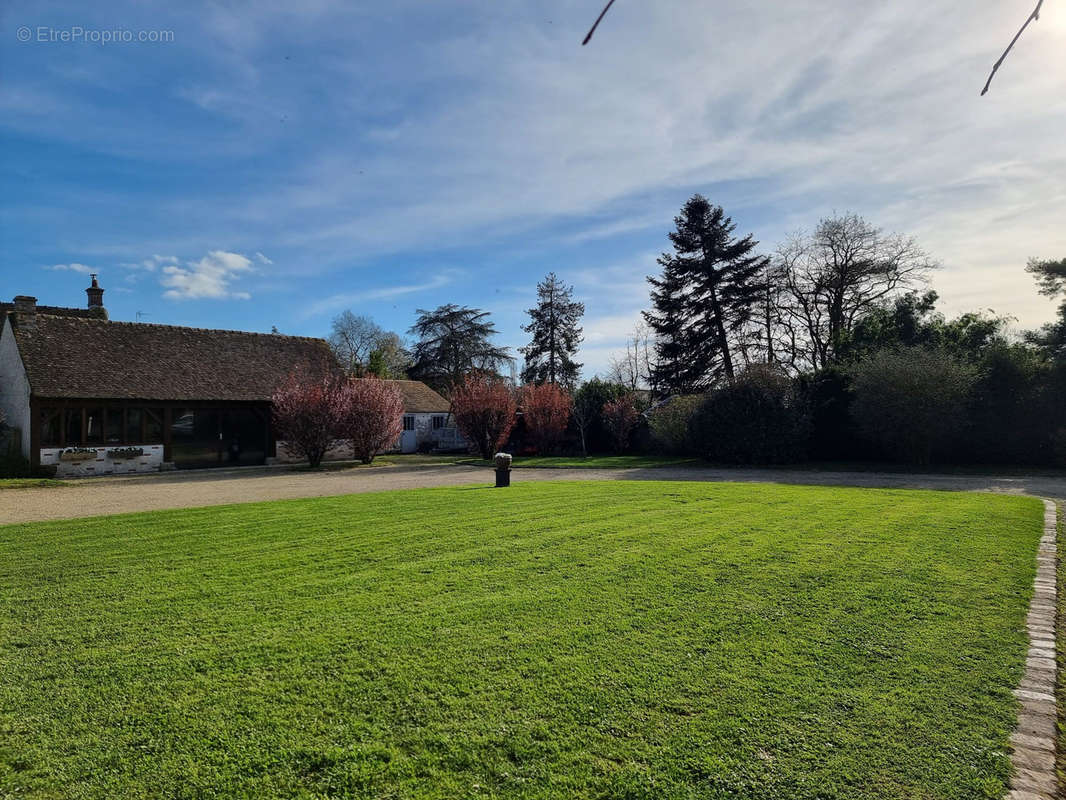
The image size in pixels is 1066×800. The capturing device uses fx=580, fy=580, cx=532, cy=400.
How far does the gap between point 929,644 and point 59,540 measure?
969cm

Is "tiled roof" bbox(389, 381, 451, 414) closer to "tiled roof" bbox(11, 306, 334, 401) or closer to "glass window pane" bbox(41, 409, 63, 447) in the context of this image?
"tiled roof" bbox(11, 306, 334, 401)

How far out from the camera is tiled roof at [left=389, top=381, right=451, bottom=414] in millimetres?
32375

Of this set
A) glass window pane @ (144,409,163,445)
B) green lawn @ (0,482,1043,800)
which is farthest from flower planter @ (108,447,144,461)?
green lawn @ (0,482,1043,800)

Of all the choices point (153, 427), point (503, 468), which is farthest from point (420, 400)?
point (503, 468)

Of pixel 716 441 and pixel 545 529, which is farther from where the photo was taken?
pixel 716 441

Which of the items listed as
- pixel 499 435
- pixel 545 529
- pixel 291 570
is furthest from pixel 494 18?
pixel 499 435

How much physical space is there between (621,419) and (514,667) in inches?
960

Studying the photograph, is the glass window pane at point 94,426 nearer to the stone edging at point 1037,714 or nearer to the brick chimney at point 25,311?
the brick chimney at point 25,311

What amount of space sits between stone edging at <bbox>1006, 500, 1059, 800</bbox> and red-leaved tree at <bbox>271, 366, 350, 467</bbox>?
69.0 feet

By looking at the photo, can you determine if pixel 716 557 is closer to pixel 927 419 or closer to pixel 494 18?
pixel 494 18

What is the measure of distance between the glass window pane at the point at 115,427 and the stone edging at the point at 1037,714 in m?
24.7

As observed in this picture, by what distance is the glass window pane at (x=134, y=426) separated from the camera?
20.9 meters

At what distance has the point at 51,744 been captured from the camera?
2854 mm

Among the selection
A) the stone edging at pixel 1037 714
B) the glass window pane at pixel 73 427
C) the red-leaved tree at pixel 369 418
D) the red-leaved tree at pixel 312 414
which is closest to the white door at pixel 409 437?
the red-leaved tree at pixel 369 418
